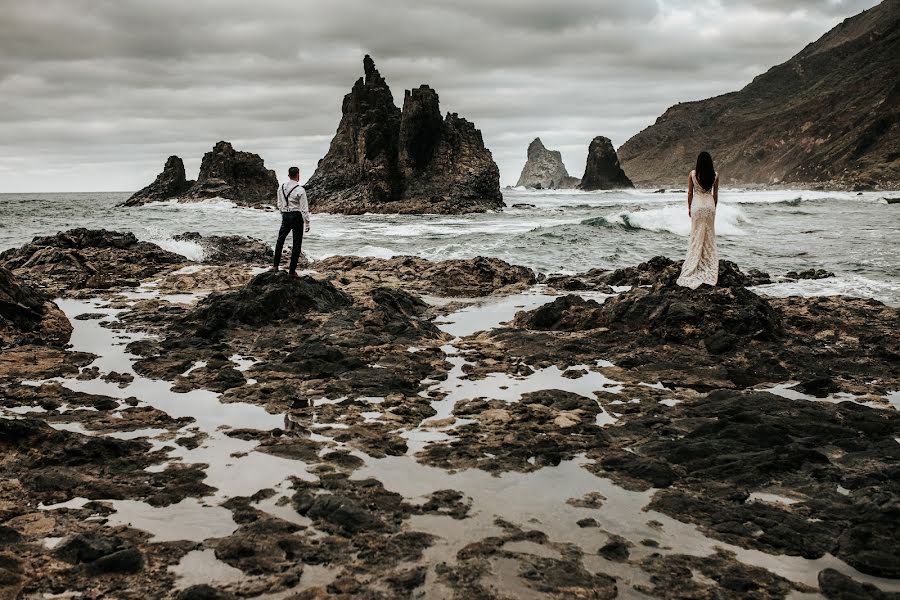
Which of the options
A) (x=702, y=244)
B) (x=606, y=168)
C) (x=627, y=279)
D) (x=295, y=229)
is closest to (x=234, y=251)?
(x=295, y=229)

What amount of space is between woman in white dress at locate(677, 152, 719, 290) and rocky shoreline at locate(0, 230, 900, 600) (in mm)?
439

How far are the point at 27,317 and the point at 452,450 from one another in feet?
22.8

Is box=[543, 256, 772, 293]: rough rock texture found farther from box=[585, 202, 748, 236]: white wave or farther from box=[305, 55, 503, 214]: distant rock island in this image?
box=[305, 55, 503, 214]: distant rock island

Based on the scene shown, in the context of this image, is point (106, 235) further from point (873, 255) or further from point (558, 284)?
point (873, 255)

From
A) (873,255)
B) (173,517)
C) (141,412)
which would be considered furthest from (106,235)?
(873,255)

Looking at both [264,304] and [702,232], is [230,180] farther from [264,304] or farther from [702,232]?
[702,232]

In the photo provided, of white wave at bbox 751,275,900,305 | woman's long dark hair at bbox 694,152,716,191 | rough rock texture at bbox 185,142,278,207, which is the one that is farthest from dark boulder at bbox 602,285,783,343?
rough rock texture at bbox 185,142,278,207

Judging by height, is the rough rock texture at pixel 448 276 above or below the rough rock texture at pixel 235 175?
below

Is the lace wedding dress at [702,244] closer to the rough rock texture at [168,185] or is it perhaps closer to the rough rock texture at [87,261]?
the rough rock texture at [87,261]

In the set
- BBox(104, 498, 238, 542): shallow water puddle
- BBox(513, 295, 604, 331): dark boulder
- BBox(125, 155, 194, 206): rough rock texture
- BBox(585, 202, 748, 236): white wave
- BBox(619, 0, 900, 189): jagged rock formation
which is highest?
BBox(619, 0, 900, 189): jagged rock formation

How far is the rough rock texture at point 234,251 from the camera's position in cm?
1905

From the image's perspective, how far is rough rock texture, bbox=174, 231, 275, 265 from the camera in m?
19.0

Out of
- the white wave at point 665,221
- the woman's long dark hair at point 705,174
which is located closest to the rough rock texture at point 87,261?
the woman's long dark hair at point 705,174

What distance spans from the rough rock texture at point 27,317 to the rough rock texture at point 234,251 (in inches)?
361
